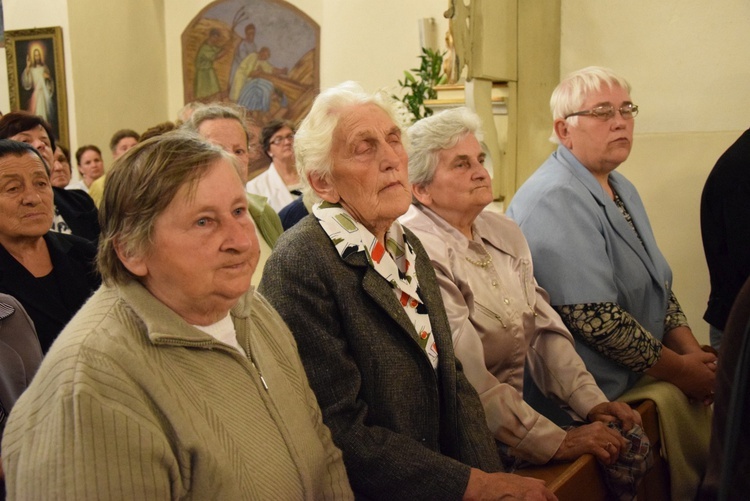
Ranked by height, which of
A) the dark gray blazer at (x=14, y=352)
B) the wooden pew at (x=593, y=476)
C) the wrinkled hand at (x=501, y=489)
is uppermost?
the dark gray blazer at (x=14, y=352)

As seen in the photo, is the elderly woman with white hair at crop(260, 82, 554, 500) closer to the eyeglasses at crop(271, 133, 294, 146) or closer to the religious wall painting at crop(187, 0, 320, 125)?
the eyeglasses at crop(271, 133, 294, 146)

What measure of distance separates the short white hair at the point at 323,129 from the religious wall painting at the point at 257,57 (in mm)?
6359

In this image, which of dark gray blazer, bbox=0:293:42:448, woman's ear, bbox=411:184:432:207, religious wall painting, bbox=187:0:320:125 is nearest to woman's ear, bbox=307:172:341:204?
woman's ear, bbox=411:184:432:207

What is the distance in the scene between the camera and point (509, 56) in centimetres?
481

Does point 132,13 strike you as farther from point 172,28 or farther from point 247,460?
point 247,460

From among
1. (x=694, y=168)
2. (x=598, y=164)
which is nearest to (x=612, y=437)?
(x=598, y=164)

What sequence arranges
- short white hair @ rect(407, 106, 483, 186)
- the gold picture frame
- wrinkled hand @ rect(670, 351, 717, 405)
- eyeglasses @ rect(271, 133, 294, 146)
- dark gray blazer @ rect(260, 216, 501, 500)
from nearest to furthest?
dark gray blazer @ rect(260, 216, 501, 500) < short white hair @ rect(407, 106, 483, 186) < wrinkled hand @ rect(670, 351, 717, 405) < eyeglasses @ rect(271, 133, 294, 146) < the gold picture frame

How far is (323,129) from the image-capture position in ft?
7.72

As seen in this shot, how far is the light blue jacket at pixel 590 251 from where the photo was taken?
304cm

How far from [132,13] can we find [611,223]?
751 cm

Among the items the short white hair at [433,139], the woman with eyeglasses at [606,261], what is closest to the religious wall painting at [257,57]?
the woman with eyeglasses at [606,261]

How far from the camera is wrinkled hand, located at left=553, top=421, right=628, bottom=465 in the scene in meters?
2.49

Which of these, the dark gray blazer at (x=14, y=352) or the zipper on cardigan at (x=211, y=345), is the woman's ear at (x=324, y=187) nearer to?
the zipper on cardigan at (x=211, y=345)

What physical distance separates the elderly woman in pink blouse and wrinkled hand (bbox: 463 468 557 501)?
14.6 inches
